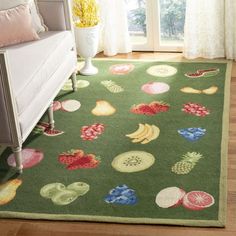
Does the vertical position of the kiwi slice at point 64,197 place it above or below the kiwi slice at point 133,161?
below

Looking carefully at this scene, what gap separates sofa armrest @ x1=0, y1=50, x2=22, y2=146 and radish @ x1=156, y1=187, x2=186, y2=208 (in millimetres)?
861

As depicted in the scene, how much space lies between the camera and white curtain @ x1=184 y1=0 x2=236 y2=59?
4.13 meters

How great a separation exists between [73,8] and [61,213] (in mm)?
2022

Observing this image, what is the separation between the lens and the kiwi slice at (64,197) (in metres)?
2.70

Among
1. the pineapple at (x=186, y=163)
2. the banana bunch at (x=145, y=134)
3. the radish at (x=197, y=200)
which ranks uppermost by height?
the banana bunch at (x=145, y=134)

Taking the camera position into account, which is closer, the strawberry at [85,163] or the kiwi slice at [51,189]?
the kiwi slice at [51,189]

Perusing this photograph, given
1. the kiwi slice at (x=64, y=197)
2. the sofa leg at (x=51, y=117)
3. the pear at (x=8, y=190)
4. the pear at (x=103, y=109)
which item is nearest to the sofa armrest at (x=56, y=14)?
the pear at (x=103, y=109)

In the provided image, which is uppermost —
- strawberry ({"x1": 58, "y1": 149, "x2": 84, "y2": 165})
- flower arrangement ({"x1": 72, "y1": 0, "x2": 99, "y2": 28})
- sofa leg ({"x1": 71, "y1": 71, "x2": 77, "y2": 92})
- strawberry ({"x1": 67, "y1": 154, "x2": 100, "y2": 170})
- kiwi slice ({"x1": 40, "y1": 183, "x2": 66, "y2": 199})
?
flower arrangement ({"x1": 72, "y1": 0, "x2": 99, "y2": 28})

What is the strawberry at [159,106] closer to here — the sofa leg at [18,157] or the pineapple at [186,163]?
the pineapple at [186,163]

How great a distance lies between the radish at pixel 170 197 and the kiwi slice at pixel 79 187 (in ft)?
1.31

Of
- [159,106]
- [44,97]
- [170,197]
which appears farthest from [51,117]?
[170,197]

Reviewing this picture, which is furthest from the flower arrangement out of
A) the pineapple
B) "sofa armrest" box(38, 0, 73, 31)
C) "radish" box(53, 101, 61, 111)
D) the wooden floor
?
the wooden floor

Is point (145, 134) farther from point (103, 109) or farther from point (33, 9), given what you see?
point (33, 9)

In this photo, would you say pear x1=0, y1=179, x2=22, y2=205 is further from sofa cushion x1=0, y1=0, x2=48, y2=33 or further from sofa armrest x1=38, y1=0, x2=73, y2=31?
sofa armrest x1=38, y1=0, x2=73, y2=31
